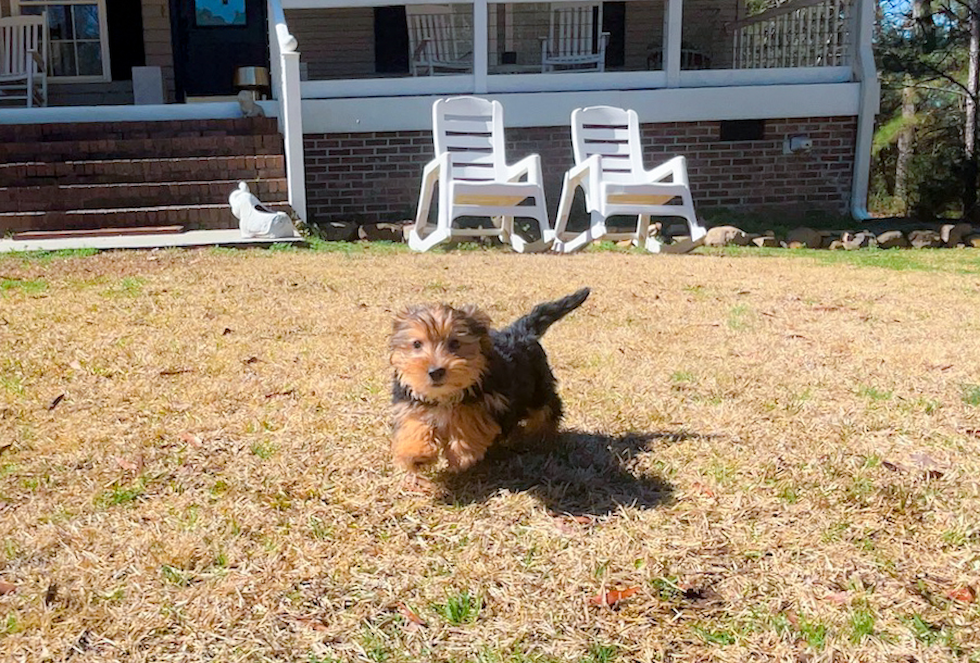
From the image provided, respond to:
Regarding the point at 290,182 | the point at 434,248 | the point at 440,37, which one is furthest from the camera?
the point at 440,37

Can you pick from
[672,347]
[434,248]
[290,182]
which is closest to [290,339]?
[672,347]

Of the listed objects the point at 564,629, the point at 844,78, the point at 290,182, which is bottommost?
the point at 564,629

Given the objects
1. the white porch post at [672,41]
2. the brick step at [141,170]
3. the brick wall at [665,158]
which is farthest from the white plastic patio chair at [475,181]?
the white porch post at [672,41]

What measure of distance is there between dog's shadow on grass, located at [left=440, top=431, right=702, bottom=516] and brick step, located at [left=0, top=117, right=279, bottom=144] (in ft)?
26.3

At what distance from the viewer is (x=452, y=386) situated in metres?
2.54

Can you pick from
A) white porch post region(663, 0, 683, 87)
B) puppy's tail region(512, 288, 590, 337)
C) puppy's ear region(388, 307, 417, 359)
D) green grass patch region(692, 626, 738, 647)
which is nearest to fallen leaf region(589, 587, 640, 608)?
green grass patch region(692, 626, 738, 647)

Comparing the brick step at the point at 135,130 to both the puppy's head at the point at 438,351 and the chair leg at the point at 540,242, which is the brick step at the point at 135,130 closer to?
the chair leg at the point at 540,242

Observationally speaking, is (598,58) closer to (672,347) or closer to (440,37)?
(440,37)

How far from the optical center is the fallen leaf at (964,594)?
7.18ft


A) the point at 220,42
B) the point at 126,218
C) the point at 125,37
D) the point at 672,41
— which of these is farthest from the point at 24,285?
the point at 220,42

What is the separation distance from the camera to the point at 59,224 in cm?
887

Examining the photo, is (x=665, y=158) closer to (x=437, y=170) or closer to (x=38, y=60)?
(x=437, y=170)

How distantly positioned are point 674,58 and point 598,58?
1.53 m

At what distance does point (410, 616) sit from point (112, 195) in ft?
27.0
